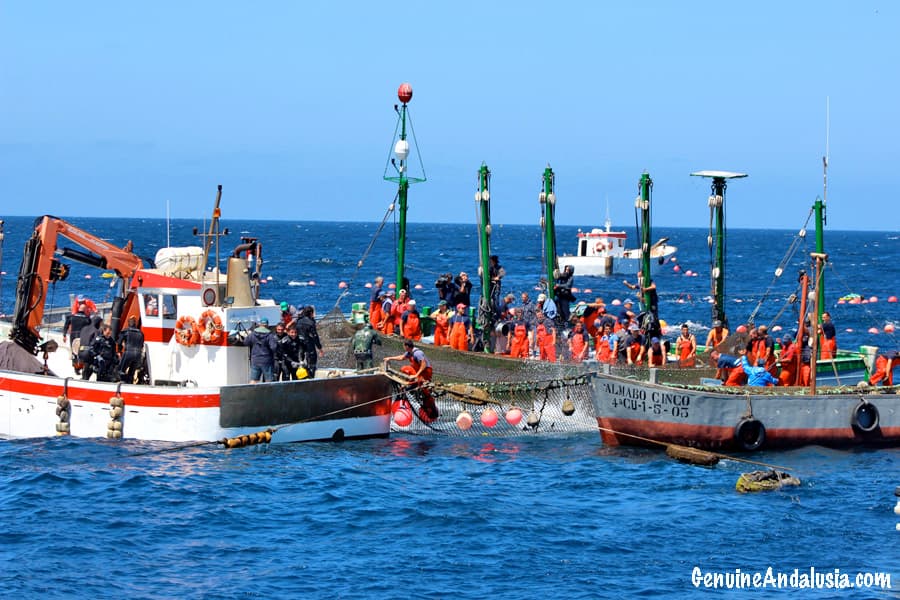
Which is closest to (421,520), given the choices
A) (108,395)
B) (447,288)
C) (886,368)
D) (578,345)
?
(108,395)

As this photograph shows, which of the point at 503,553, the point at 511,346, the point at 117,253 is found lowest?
the point at 503,553

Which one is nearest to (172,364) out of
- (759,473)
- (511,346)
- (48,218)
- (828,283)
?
(48,218)

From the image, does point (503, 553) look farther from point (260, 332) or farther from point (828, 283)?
point (828, 283)

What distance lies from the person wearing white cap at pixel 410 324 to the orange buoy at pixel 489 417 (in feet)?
18.2

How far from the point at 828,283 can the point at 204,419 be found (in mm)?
64251

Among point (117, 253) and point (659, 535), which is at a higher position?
point (117, 253)

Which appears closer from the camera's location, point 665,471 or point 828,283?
point 665,471

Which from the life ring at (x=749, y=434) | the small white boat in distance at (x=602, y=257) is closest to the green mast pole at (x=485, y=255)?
the life ring at (x=749, y=434)

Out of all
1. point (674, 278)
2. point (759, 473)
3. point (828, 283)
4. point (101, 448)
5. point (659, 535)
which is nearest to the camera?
point (659, 535)

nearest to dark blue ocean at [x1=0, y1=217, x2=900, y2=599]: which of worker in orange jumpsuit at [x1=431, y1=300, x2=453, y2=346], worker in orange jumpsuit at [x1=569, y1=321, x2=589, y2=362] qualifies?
worker in orange jumpsuit at [x1=569, y1=321, x2=589, y2=362]

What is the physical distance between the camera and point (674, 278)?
87.7 metres

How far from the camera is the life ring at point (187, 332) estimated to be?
2341 centimetres

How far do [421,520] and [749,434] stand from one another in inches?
282

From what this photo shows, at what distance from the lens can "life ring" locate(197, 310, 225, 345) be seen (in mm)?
23375
